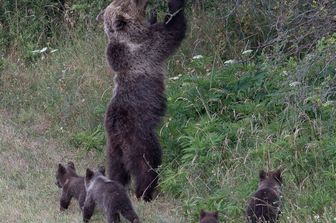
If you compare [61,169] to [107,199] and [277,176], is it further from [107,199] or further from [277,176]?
[277,176]

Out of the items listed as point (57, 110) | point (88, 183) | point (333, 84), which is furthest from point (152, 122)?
point (57, 110)

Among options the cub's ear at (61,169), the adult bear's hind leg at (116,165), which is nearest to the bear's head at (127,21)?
the adult bear's hind leg at (116,165)

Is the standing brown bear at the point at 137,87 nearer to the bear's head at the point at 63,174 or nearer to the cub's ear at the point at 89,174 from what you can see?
the bear's head at the point at 63,174

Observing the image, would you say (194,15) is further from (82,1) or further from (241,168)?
(241,168)

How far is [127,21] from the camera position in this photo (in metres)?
10.2

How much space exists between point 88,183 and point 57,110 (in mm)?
3703

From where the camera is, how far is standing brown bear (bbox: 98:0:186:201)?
9930 millimetres

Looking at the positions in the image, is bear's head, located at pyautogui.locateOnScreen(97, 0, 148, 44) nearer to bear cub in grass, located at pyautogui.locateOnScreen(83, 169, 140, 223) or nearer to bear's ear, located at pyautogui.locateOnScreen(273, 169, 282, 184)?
bear cub in grass, located at pyautogui.locateOnScreen(83, 169, 140, 223)

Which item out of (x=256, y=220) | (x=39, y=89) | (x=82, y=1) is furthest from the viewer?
(x=82, y=1)

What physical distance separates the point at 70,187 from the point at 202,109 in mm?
2266

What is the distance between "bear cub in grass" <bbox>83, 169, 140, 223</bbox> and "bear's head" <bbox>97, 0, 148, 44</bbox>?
1.76m

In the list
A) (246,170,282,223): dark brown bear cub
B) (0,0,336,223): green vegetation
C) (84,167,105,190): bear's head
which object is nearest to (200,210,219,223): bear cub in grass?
(246,170,282,223): dark brown bear cub

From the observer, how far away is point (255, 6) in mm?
12484

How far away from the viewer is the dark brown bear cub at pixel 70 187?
9.57 metres
